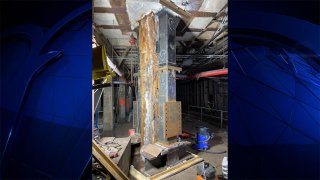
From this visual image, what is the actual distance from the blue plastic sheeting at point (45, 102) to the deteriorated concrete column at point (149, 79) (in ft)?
7.77

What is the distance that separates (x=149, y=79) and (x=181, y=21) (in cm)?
160

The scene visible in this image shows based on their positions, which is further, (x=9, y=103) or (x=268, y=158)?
(x=268, y=158)

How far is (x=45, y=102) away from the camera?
4.05 ft

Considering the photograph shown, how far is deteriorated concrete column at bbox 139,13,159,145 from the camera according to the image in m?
3.59

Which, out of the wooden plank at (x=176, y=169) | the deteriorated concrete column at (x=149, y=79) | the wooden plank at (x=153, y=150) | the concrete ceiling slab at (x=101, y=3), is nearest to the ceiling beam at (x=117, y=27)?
the deteriorated concrete column at (x=149, y=79)

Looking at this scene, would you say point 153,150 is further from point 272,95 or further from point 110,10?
point 110,10

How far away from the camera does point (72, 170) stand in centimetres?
125

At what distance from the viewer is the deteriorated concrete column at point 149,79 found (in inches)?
141

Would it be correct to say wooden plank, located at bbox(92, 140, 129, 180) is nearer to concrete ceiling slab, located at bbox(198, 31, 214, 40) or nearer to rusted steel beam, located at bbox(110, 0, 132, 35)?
rusted steel beam, located at bbox(110, 0, 132, 35)

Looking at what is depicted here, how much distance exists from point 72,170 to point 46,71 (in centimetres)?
78

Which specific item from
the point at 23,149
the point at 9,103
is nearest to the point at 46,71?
the point at 9,103

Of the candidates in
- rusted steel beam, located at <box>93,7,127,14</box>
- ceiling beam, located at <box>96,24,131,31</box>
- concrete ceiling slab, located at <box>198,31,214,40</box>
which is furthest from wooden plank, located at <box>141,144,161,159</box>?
concrete ceiling slab, located at <box>198,31,214,40</box>

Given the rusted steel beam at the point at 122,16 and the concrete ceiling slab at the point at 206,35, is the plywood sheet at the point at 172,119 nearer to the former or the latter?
the rusted steel beam at the point at 122,16

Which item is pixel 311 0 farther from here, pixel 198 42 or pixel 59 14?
pixel 198 42
